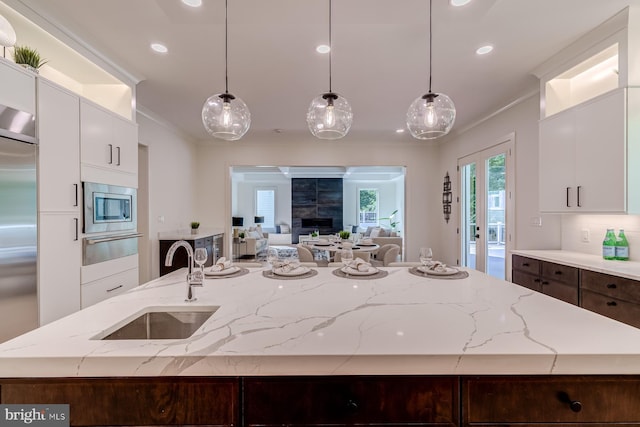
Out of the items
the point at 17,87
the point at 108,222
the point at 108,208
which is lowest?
the point at 108,222

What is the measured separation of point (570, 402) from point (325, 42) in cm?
266

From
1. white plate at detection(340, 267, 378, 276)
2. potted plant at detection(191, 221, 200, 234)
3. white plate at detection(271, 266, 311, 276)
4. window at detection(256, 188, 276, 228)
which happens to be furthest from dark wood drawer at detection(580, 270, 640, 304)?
window at detection(256, 188, 276, 228)

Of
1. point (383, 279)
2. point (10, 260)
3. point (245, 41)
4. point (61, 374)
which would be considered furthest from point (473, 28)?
point (10, 260)

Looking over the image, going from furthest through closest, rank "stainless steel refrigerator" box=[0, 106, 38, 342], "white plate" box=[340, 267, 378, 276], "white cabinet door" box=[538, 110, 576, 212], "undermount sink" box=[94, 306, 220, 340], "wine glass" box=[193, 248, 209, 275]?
"white cabinet door" box=[538, 110, 576, 212]
"white plate" box=[340, 267, 378, 276]
"stainless steel refrigerator" box=[0, 106, 38, 342]
"wine glass" box=[193, 248, 209, 275]
"undermount sink" box=[94, 306, 220, 340]

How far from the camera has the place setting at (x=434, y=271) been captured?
179cm

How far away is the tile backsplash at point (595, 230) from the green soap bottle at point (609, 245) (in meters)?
0.10

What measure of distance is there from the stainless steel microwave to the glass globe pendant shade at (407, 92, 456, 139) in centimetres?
262

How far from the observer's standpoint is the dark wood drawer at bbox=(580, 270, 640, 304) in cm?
191

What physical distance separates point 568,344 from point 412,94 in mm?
3346

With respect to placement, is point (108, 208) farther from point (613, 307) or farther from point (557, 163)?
point (557, 163)

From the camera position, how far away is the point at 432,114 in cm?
202

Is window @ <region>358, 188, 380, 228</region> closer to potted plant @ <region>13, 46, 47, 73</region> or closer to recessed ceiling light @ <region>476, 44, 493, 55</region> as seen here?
recessed ceiling light @ <region>476, 44, 493, 55</region>

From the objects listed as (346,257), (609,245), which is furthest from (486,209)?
(346,257)

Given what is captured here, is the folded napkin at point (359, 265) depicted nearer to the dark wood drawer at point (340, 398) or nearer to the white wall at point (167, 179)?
the dark wood drawer at point (340, 398)
